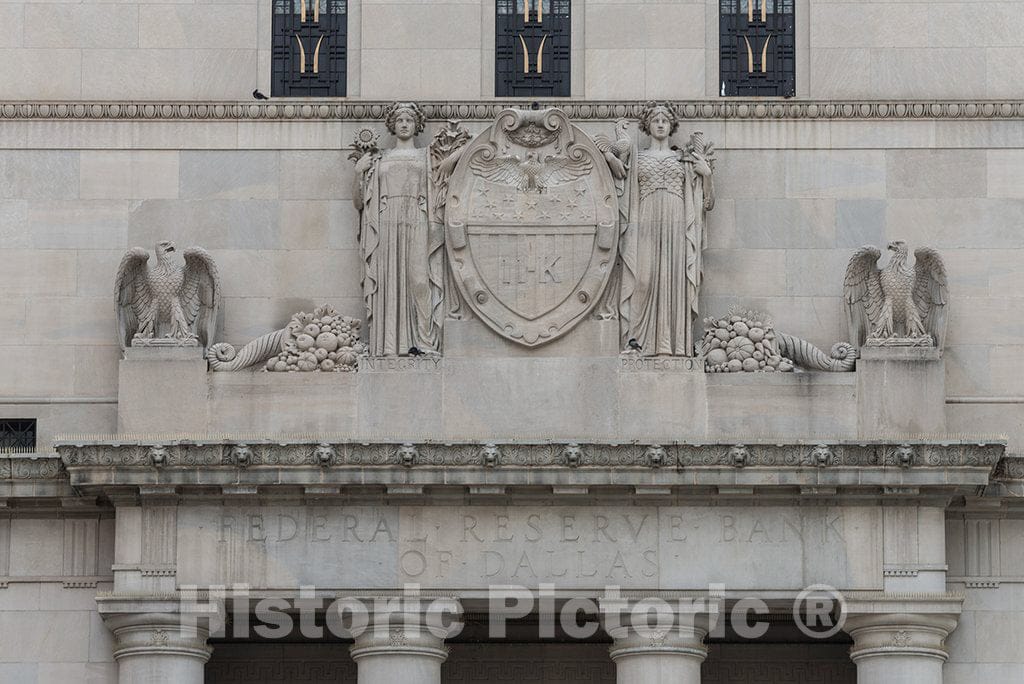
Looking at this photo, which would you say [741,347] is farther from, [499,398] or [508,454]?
[508,454]

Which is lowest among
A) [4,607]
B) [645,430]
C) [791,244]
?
[4,607]

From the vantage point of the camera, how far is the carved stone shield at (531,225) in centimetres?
3794

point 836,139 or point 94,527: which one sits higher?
point 836,139

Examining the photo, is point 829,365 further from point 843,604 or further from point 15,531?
point 15,531

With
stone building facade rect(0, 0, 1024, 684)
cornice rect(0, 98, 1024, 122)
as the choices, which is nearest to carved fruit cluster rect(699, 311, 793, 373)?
stone building facade rect(0, 0, 1024, 684)

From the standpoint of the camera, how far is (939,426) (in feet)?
123

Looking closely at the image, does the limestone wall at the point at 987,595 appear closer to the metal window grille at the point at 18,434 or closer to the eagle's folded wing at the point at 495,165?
the eagle's folded wing at the point at 495,165

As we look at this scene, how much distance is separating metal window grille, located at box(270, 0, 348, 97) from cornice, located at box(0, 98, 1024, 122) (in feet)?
2.10

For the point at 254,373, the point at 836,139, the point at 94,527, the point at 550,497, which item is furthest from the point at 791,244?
the point at 94,527

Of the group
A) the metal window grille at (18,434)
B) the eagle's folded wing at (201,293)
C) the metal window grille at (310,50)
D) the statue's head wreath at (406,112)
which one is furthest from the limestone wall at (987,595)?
the metal window grille at (18,434)

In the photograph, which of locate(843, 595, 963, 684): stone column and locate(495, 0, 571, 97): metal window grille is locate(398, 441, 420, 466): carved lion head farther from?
locate(843, 595, 963, 684): stone column

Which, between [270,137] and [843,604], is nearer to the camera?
[843,604]

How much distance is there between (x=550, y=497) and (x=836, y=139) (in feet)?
21.7

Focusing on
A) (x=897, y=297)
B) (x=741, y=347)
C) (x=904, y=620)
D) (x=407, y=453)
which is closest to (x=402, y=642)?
(x=407, y=453)
